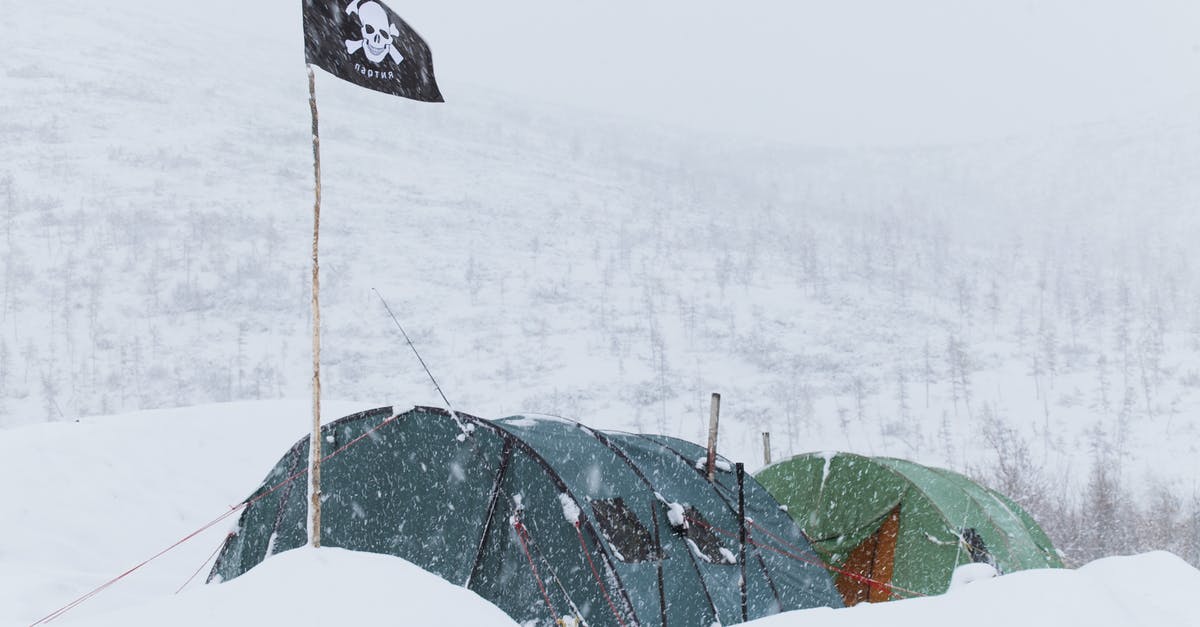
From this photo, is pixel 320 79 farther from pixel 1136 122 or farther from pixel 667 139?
pixel 1136 122

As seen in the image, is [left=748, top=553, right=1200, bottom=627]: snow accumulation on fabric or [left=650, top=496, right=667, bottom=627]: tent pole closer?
[left=748, top=553, right=1200, bottom=627]: snow accumulation on fabric

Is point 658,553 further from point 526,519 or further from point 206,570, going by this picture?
point 206,570

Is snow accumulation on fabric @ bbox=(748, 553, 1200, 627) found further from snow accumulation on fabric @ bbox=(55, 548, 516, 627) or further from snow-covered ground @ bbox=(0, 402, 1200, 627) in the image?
snow accumulation on fabric @ bbox=(55, 548, 516, 627)

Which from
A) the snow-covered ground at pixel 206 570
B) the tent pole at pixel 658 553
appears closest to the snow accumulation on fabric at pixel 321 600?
the snow-covered ground at pixel 206 570

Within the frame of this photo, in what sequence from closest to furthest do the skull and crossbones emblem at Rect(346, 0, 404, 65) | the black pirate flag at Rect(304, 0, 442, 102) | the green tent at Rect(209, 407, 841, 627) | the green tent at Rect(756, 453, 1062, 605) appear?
the black pirate flag at Rect(304, 0, 442, 102) < the skull and crossbones emblem at Rect(346, 0, 404, 65) < the green tent at Rect(209, 407, 841, 627) < the green tent at Rect(756, 453, 1062, 605)

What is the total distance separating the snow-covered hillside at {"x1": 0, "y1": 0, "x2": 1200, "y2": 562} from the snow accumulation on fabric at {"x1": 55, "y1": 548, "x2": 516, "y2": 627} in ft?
131

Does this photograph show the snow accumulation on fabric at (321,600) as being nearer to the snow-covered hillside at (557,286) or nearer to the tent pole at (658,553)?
the tent pole at (658,553)

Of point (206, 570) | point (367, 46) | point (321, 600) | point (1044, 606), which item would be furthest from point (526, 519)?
point (206, 570)

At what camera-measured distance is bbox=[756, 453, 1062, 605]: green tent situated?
1030 cm

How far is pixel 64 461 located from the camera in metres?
12.5

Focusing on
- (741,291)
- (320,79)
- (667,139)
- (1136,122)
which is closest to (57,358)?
(741,291)

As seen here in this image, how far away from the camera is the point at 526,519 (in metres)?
7.17

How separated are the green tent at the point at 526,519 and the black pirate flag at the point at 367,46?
→ 2.88m

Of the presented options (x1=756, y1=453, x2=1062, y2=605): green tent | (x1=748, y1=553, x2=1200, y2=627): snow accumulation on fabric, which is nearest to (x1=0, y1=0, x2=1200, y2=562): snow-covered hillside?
(x1=756, y1=453, x2=1062, y2=605): green tent
